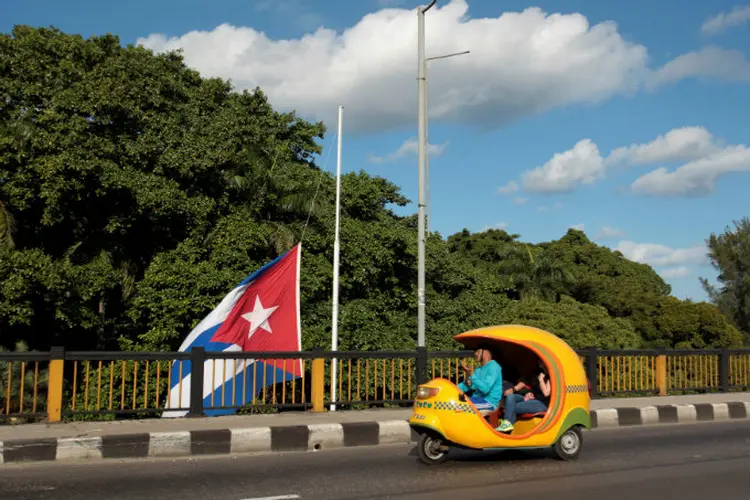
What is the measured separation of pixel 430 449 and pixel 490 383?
92 centimetres

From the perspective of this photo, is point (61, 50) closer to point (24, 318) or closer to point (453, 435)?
point (24, 318)

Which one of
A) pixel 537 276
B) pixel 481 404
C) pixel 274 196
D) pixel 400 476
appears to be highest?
pixel 274 196

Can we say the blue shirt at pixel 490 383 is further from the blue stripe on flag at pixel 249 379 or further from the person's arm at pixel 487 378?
the blue stripe on flag at pixel 249 379

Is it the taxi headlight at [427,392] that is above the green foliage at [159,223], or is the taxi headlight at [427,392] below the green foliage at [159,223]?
below

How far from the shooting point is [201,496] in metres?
6.19

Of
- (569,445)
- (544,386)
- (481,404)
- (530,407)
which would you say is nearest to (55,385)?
(481,404)

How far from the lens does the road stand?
631 centimetres

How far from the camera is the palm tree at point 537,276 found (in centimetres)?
3253

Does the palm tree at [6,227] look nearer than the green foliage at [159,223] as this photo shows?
Yes

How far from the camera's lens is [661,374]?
14.5 m

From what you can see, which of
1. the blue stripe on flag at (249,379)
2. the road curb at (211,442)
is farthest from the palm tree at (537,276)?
the road curb at (211,442)

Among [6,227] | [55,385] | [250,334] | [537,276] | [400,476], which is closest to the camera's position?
[400,476]

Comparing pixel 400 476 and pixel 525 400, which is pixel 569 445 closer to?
pixel 525 400

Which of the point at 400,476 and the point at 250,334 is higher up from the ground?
the point at 250,334
